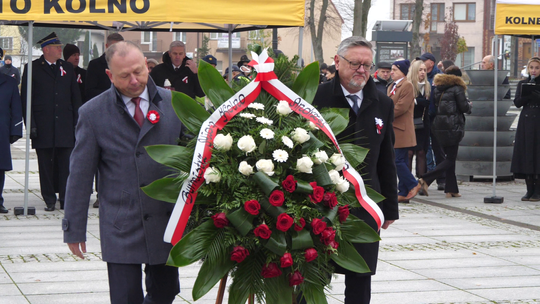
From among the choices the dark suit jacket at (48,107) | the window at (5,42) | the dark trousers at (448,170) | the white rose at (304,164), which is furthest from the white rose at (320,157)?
the window at (5,42)

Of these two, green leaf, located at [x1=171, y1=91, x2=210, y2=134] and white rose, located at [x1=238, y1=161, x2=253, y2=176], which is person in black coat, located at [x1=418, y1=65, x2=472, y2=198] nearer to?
green leaf, located at [x1=171, y1=91, x2=210, y2=134]

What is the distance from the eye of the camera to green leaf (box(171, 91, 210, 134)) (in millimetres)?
3555

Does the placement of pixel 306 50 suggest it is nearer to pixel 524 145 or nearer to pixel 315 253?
pixel 524 145

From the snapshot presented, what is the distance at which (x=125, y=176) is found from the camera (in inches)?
149

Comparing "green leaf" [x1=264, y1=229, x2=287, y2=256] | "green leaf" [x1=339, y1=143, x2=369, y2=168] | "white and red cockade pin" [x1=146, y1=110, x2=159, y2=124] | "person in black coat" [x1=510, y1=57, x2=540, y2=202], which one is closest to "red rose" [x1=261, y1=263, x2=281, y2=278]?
"green leaf" [x1=264, y1=229, x2=287, y2=256]

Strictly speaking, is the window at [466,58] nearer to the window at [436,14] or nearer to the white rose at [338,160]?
the window at [436,14]

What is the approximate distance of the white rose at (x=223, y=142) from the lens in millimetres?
3264

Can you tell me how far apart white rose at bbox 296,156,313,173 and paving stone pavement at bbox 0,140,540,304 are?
762 mm

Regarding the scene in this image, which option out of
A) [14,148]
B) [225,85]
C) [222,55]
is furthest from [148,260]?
[222,55]

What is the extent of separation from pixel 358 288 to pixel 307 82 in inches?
53.1

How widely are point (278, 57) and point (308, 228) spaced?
916mm

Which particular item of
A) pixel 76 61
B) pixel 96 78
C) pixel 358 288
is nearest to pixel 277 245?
pixel 358 288

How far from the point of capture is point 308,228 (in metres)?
3.30

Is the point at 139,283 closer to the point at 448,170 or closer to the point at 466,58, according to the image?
the point at 448,170
